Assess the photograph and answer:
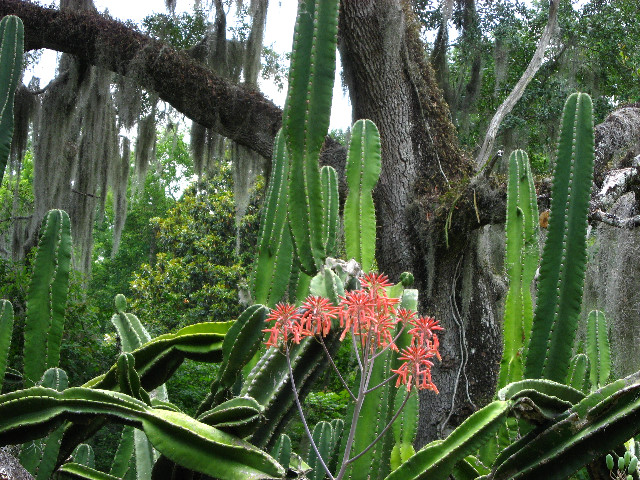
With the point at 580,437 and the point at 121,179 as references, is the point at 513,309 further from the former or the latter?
the point at 121,179

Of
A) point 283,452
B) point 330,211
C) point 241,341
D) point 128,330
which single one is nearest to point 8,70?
point 128,330

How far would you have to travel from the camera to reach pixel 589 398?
1.66 metres

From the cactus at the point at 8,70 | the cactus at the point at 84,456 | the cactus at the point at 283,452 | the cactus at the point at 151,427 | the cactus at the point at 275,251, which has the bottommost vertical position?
the cactus at the point at 84,456

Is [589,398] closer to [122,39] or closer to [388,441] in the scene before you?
[388,441]

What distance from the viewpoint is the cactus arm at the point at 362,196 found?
2812mm

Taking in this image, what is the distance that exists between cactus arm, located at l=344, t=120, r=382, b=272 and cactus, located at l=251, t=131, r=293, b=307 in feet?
0.90

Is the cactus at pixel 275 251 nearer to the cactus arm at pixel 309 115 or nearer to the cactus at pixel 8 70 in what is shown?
the cactus arm at pixel 309 115

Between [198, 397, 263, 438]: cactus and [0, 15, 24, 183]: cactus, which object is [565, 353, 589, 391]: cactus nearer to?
[198, 397, 263, 438]: cactus

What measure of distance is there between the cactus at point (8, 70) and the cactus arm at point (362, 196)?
4.27 ft

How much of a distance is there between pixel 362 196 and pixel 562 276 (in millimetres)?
1123

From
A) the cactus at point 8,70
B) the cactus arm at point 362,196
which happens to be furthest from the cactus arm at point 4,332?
the cactus arm at point 362,196

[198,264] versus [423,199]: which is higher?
[423,199]

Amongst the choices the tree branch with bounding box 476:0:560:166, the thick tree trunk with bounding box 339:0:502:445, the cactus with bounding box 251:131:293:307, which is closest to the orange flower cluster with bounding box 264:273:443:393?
the cactus with bounding box 251:131:293:307

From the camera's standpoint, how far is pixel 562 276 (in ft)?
6.54
